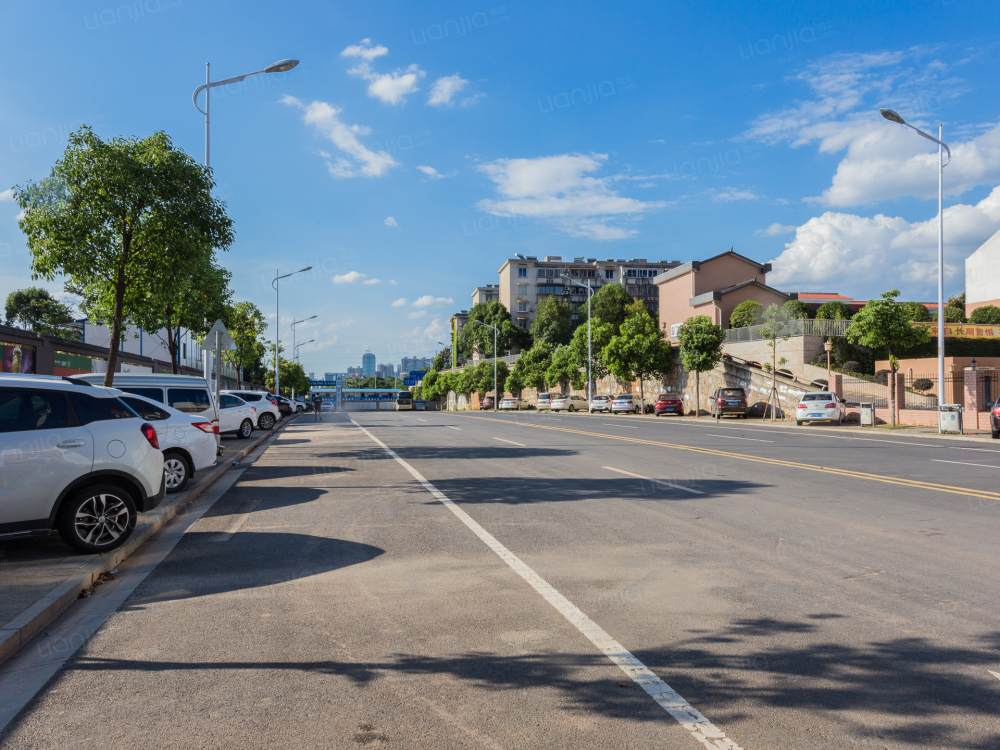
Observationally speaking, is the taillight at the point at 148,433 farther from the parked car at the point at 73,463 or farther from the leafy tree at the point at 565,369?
the leafy tree at the point at 565,369

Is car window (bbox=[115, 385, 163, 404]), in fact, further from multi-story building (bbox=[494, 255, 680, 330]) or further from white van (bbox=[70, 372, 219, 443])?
multi-story building (bbox=[494, 255, 680, 330])

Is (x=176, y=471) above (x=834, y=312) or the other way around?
the other way around

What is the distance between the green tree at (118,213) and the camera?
1439cm

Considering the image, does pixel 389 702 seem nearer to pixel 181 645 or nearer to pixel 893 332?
pixel 181 645

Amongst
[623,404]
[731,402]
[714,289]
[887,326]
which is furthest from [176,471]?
[714,289]

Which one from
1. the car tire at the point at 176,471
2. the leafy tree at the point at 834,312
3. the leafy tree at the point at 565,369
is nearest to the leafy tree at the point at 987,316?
the leafy tree at the point at 834,312

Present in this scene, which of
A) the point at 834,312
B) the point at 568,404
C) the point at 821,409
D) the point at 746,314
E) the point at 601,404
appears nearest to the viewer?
the point at 821,409

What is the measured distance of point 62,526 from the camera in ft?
22.3

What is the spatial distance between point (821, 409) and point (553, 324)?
71733 millimetres

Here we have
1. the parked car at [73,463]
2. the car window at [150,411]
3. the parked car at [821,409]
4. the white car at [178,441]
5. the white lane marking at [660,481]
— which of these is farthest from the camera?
the parked car at [821,409]

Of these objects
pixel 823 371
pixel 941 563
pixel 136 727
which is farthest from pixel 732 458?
pixel 823 371

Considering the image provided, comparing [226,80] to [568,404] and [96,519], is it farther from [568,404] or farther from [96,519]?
[568,404]

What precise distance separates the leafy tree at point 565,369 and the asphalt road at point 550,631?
185 ft

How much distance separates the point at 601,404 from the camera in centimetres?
5519
